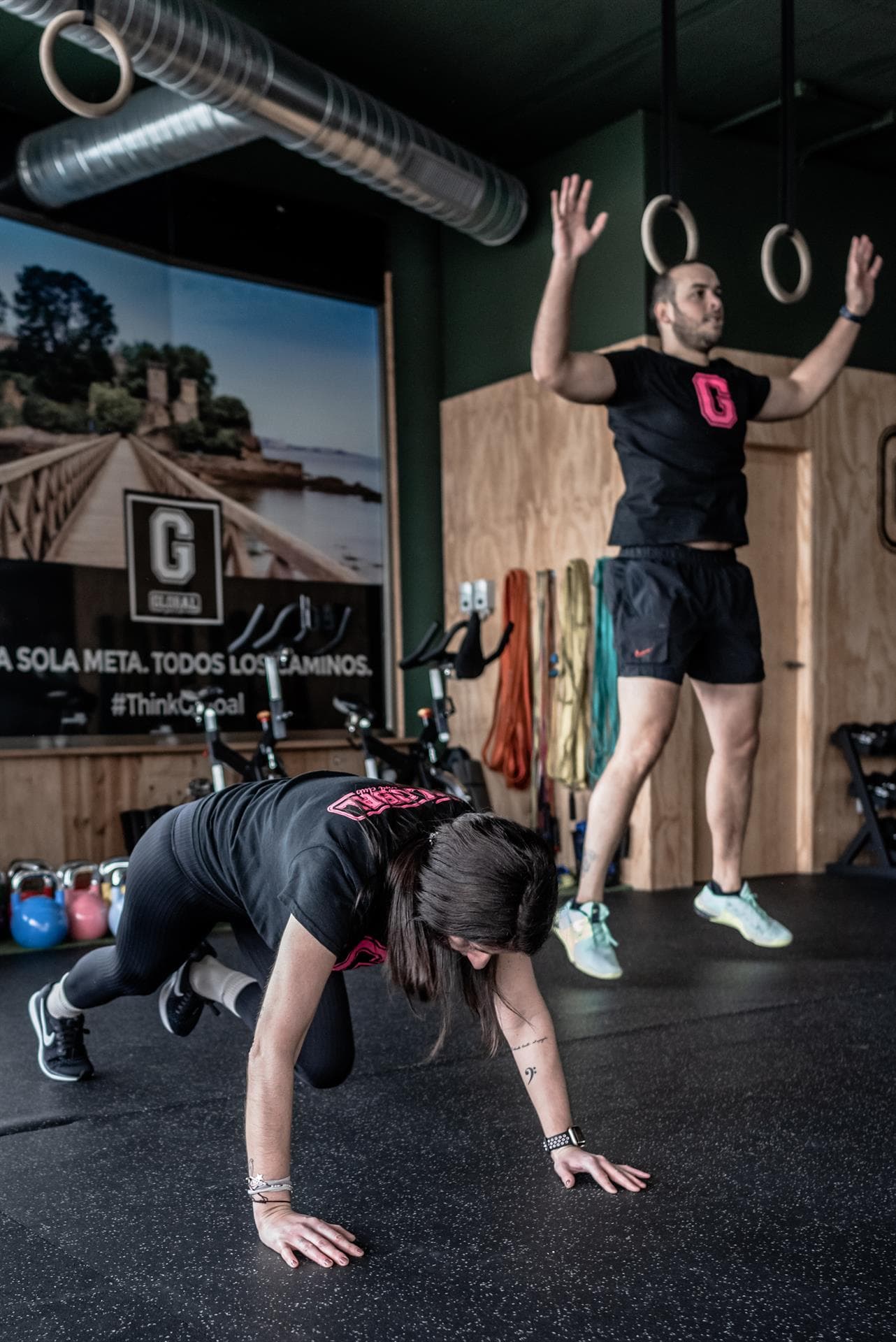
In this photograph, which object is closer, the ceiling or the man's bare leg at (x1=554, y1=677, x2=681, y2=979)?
A: the man's bare leg at (x1=554, y1=677, x2=681, y2=979)

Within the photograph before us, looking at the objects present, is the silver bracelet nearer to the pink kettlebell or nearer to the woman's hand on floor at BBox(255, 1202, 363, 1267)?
the woman's hand on floor at BBox(255, 1202, 363, 1267)

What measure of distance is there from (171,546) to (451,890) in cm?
400

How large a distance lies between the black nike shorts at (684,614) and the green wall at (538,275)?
6.71 ft

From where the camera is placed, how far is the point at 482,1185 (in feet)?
6.27

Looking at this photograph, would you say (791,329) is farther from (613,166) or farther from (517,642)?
(517,642)

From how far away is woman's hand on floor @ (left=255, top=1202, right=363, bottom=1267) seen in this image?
160cm

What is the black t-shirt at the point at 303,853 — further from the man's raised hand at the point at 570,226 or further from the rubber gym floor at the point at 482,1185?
the man's raised hand at the point at 570,226

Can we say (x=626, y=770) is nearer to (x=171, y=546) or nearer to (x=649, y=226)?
(x=649, y=226)

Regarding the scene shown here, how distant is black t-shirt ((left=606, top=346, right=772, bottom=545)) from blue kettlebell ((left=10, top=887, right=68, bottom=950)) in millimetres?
2210

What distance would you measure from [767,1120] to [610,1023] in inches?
26.8

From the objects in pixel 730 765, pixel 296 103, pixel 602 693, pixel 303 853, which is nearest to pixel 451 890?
pixel 303 853

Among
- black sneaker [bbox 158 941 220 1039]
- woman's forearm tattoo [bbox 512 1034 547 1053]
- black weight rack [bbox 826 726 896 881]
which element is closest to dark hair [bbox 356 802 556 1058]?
woman's forearm tattoo [bbox 512 1034 547 1053]

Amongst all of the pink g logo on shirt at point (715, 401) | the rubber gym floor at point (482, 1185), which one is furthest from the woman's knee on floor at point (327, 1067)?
the pink g logo on shirt at point (715, 401)

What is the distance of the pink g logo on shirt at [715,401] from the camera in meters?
3.36
